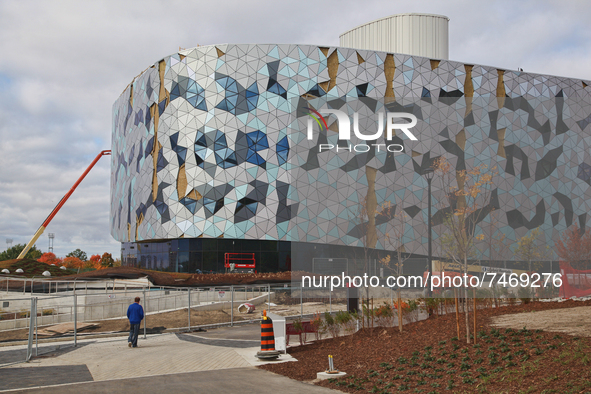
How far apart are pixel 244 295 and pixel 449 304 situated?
21.3m

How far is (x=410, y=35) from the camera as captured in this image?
55062mm

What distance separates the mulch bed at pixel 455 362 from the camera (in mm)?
8312

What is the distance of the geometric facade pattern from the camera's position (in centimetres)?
4744

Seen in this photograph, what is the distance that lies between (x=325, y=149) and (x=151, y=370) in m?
37.7

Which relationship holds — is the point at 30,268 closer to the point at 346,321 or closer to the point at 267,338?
the point at 346,321

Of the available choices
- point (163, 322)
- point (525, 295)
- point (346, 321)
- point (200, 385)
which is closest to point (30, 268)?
point (163, 322)

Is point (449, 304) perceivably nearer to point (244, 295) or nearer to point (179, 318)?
point (179, 318)

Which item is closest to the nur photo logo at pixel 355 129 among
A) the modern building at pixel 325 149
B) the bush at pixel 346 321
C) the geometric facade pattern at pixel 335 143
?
the modern building at pixel 325 149

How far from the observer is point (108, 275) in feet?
126

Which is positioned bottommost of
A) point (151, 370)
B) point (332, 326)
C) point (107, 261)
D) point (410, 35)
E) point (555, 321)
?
point (107, 261)

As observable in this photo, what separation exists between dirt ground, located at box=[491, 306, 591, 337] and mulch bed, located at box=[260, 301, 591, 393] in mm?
435

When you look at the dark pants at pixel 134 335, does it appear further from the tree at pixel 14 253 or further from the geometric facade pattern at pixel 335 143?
the tree at pixel 14 253

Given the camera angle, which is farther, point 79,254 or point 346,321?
point 79,254

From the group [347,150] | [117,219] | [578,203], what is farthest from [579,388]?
[117,219]
